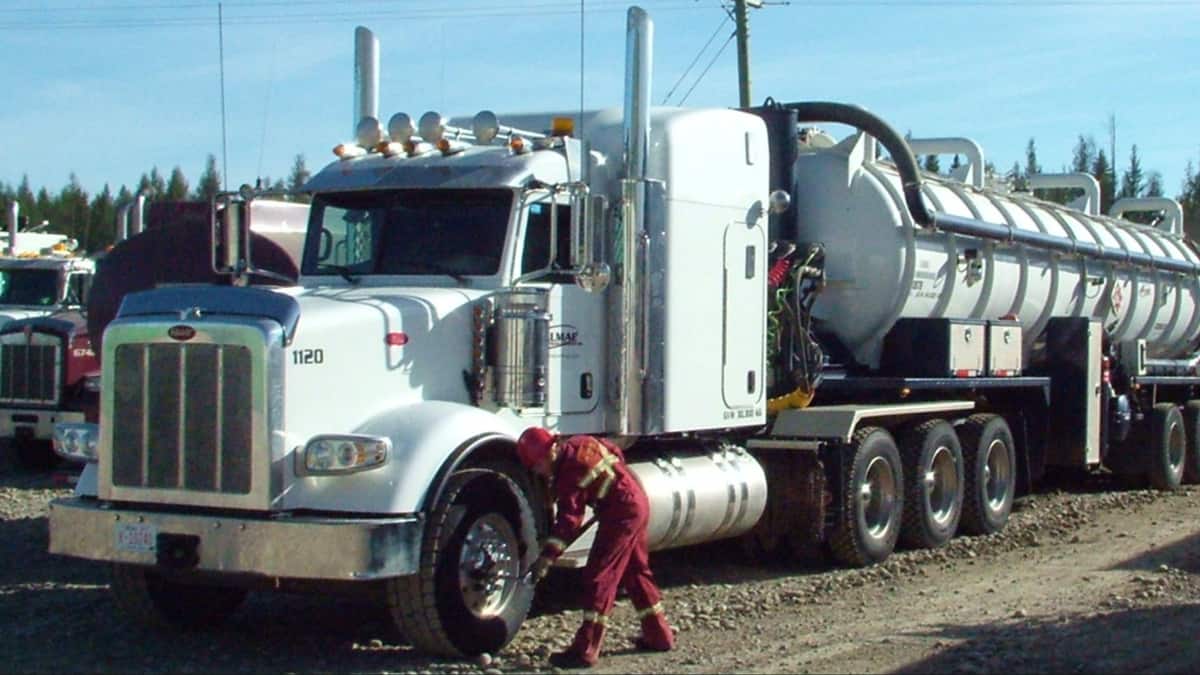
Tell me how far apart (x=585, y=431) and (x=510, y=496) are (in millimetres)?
1255

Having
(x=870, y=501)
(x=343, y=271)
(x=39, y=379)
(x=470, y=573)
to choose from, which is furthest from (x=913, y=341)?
(x=39, y=379)

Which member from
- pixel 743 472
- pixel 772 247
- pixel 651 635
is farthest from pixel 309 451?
pixel 772 247

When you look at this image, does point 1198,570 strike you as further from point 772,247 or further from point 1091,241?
point 1091,241

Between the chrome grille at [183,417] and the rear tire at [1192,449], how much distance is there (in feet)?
47.4

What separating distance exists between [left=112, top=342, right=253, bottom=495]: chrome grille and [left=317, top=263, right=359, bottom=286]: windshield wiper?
5.50ft

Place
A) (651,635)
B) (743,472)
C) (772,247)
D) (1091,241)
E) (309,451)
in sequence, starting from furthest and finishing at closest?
1. (1091,241)
2. (772,247)
3. (743,472)
4. (651,635)
5. (309,451)

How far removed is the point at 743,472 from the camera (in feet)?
37.2

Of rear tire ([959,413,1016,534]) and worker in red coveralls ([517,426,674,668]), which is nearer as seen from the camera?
worker in red coveralls ([517,426,674,668])

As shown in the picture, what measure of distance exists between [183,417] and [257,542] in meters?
0.85

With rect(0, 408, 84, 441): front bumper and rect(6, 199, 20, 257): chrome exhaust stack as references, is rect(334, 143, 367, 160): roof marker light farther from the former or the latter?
rect(6, 199, 20, 257): chrome exhaust stack

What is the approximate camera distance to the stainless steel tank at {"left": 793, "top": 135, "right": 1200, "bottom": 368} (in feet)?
42.9

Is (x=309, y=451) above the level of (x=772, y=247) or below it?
below

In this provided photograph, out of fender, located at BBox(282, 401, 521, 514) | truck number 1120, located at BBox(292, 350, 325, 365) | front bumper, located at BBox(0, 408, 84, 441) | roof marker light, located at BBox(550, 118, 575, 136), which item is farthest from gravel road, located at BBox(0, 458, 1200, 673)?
front bumper, located at BBox(0, 408, 84, 441)

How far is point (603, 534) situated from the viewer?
866 centimetres
